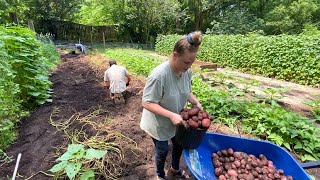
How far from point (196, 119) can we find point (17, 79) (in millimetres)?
3688

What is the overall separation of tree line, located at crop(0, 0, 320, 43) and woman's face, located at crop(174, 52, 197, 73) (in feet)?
51.7

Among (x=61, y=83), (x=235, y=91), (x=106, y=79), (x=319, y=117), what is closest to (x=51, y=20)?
(x=61, y=83)

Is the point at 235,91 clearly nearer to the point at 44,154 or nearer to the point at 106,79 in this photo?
the point at 106,79

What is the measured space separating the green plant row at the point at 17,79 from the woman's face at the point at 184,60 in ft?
7.89

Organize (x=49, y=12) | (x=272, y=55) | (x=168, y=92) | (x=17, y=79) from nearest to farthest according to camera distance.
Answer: (x=168, y=92) → (x=17, y=79) → (x=272, y=55) → (x=49, y=12)

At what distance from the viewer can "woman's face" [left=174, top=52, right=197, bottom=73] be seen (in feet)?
5.82

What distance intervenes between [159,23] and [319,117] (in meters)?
18.5

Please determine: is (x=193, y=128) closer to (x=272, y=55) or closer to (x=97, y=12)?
(x=272, y=55)

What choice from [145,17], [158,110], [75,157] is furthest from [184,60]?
[145,17]

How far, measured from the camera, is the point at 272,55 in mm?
8531

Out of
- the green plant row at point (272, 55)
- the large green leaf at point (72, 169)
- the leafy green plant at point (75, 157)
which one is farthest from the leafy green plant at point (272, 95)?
the green plant row at point (272, 55)

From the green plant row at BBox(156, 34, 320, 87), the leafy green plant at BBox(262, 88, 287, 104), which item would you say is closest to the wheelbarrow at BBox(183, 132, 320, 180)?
the leafy green plant at BBox(262, 88, 287, 104)

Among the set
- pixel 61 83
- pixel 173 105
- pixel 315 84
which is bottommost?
pixel 61 83

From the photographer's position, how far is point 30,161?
2.79m
